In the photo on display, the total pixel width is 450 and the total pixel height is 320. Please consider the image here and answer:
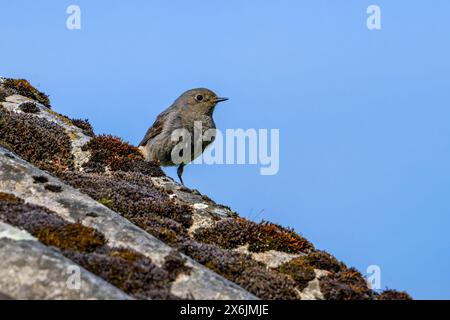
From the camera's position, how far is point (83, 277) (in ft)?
31.0

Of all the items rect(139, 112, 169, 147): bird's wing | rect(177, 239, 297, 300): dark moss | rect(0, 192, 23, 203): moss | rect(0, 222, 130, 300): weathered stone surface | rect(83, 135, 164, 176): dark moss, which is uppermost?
rect(139, 112, 169, 147): bird's wing

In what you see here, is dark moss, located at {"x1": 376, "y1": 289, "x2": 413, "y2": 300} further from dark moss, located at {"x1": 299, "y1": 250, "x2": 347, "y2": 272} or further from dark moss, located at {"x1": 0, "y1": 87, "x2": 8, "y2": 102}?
dark moss, located at {"x1": 0, "y1": 87, "x2": 8, "y2": 102}

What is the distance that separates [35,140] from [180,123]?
16.8ft

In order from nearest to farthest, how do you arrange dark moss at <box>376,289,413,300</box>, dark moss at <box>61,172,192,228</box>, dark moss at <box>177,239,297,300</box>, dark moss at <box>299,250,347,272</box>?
dark moss at <box>177,239,297,300</box> → dark moss at <box>376,289,413,300</box> → dark moss at <box>299,250,347,272</box> → dark moss at <box>61,172,192,228</box>

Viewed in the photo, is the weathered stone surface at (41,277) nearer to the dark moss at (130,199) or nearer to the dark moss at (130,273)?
the dark moss at (130,273)

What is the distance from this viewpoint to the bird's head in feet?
76.7

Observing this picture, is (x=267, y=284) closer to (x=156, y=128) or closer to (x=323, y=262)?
(x=323, y=262)

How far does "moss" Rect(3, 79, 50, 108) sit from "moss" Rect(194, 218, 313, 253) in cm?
1219

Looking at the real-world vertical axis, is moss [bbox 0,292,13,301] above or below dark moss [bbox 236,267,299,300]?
below

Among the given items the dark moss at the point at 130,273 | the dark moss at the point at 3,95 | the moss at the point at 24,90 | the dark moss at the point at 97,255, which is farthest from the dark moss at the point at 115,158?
the dark moss at the point at 130,273

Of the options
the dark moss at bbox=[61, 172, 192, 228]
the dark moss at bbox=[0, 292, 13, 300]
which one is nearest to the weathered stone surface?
the dark moss at bbox=[0, 292, 13, 300]

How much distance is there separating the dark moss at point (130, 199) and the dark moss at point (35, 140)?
2098mm

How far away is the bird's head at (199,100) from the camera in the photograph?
2339cm
